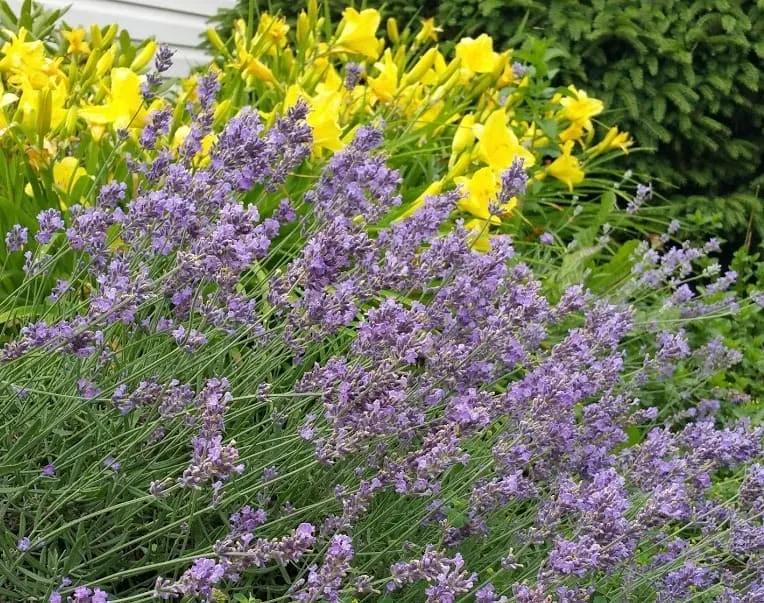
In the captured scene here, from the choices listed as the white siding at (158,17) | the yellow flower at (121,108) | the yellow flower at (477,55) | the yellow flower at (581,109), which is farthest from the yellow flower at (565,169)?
the white siding at (158,17)

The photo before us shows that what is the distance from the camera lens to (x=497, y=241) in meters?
1.66

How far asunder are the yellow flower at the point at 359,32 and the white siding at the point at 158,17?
2733mm

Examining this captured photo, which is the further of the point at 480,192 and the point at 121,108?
the point at 480,192

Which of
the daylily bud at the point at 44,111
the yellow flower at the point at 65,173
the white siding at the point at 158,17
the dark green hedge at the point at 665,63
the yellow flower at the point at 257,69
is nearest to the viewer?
the daylily bud at the point at 44,111

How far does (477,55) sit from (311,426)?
177 cm

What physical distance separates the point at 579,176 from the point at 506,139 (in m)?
0.62

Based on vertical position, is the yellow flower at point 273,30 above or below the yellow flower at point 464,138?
above

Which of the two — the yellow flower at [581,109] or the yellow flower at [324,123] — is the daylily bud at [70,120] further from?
the yellow flower at [581,109]

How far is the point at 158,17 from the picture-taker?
5930 mm

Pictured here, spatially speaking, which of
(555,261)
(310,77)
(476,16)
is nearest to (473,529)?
(310,77)

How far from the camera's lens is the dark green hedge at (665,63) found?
4562 millimetres

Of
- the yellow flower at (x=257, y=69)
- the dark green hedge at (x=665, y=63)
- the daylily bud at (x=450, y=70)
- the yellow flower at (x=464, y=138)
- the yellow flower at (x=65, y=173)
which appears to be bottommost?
the dark green hedge at (x=665, y=63)

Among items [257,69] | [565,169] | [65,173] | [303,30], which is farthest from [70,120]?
[565,169]

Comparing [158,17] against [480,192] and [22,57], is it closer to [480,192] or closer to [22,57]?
[22,57]
